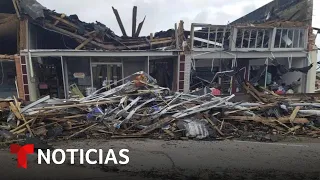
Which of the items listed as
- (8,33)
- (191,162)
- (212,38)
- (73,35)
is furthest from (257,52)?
(8,33)

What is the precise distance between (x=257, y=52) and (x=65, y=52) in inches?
394

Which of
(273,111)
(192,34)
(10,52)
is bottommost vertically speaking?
(273,111)

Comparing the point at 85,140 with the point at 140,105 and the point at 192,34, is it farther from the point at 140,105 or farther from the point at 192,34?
the point at 192,34

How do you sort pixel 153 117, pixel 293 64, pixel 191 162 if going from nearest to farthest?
pixel 191 162 < pixel 153 117 < pixel 293 64

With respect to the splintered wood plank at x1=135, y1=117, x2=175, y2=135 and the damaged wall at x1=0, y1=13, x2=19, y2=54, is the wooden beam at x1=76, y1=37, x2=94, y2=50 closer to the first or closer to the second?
the damaged wall at x1=0, y1=13, x2=19, y2=54

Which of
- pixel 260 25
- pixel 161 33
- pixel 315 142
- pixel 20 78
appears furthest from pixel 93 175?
pixel 260 25

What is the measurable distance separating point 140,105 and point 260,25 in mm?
9679

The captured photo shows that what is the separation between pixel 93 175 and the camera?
4957 mm

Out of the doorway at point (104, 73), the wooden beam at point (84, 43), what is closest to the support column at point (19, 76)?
the wooden beam at point (84, 43)

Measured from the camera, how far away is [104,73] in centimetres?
1545

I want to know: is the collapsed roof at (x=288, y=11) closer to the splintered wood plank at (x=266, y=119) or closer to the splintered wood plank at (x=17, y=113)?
the splintered wood plank at (x=266, y=119)

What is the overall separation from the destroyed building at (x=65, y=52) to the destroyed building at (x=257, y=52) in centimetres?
147

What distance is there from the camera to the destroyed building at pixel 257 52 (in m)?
15.5

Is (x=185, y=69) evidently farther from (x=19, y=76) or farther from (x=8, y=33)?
(x=8, y=33)
